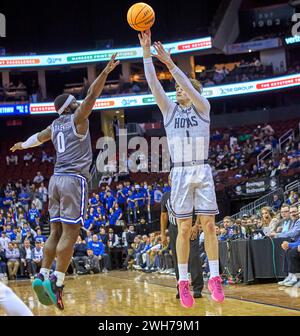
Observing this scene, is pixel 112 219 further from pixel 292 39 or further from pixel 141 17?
pixel 141 17

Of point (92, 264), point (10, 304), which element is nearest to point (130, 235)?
point (92, 264)

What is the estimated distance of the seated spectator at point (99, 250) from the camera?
64.2 feet

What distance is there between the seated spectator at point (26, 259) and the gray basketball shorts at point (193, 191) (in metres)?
13.5

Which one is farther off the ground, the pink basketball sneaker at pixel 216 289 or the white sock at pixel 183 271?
the white sock at pixel 183 271

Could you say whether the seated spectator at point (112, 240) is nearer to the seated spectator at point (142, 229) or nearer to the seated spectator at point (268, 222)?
the seated spectator at point (142, 229)

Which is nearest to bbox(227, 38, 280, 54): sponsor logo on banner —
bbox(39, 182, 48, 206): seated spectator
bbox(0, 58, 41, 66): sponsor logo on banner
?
bbox(0, 58, 41, 66): sponsor logo on banner

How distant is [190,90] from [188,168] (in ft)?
2.58

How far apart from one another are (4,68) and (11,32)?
14.6 ft

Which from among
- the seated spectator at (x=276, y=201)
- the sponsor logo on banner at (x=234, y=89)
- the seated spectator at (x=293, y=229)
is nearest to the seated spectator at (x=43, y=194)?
the seated spectator at (x=276, y=201)

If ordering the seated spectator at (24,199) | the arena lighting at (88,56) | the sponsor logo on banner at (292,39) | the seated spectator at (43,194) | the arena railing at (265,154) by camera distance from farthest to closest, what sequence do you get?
1. the arena lighting at (88,56)
2. the sponsor logo on banner at (292,39)
3. the arena railing at (265,154)
4. the seated spectator at (43,194)
5. the seated spectator at (24,199)

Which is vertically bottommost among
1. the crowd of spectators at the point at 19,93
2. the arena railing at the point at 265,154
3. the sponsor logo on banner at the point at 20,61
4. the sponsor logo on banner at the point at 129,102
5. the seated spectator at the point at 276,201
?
the seated spectator at the point at 276,201

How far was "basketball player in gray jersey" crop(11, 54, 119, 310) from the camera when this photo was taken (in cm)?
586

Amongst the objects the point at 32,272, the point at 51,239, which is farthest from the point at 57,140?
the point at 32,272

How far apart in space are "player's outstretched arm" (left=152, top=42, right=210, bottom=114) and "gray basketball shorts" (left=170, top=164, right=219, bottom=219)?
613 millimetres
